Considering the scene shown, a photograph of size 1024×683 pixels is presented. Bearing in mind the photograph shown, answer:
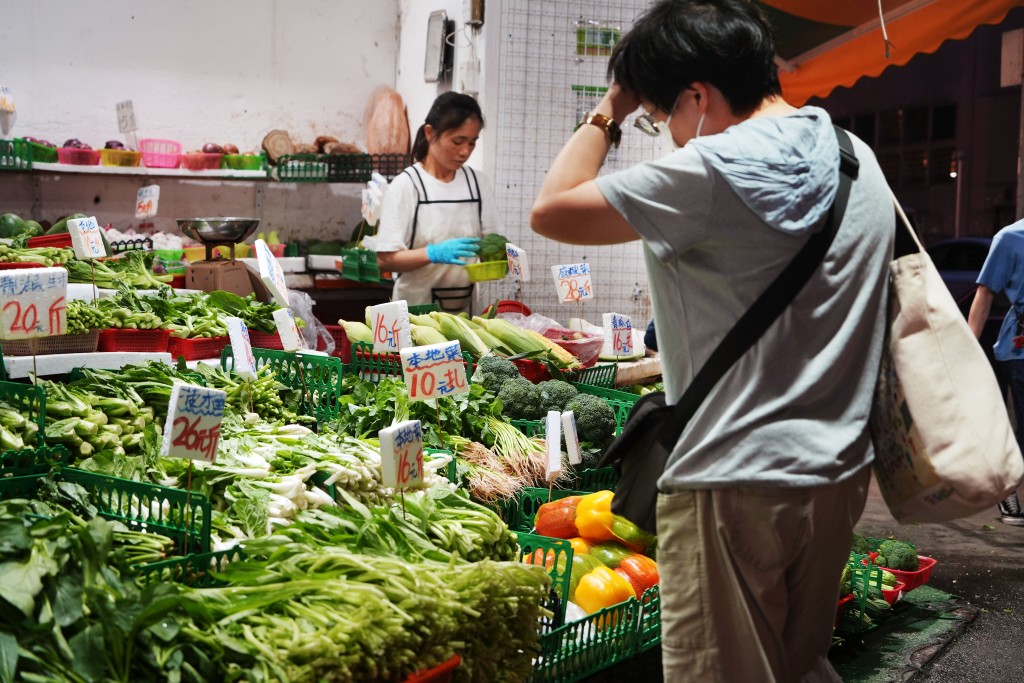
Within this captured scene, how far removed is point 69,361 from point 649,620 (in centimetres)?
254

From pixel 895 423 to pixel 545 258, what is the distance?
224 inches

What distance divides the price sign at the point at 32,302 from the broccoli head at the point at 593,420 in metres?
2.02

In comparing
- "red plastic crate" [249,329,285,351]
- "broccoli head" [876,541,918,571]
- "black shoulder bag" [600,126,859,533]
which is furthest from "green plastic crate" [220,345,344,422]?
"broccoli head" [876,541,918,571]

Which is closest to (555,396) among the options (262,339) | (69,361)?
(262,339)

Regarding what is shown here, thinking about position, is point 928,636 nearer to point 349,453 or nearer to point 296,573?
point 349,453

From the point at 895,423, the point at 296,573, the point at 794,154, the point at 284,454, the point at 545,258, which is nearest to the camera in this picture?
the point at 794,154

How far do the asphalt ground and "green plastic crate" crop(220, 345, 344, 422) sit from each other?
1.56 m

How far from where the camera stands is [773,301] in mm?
1925

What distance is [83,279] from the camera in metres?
4.71

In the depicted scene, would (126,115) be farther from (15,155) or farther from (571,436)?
(571,436)

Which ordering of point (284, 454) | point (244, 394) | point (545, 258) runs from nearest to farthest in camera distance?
1. point (284, 454)
2. point (244, 394)
3. point (545, 258)

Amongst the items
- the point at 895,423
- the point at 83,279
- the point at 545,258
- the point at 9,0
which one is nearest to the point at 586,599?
the point at 895,423

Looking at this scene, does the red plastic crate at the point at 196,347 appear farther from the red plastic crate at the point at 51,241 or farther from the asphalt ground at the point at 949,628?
the asphalt ground at the point at 949,628

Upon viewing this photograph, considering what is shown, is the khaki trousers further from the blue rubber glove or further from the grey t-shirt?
the blue rubber glove
